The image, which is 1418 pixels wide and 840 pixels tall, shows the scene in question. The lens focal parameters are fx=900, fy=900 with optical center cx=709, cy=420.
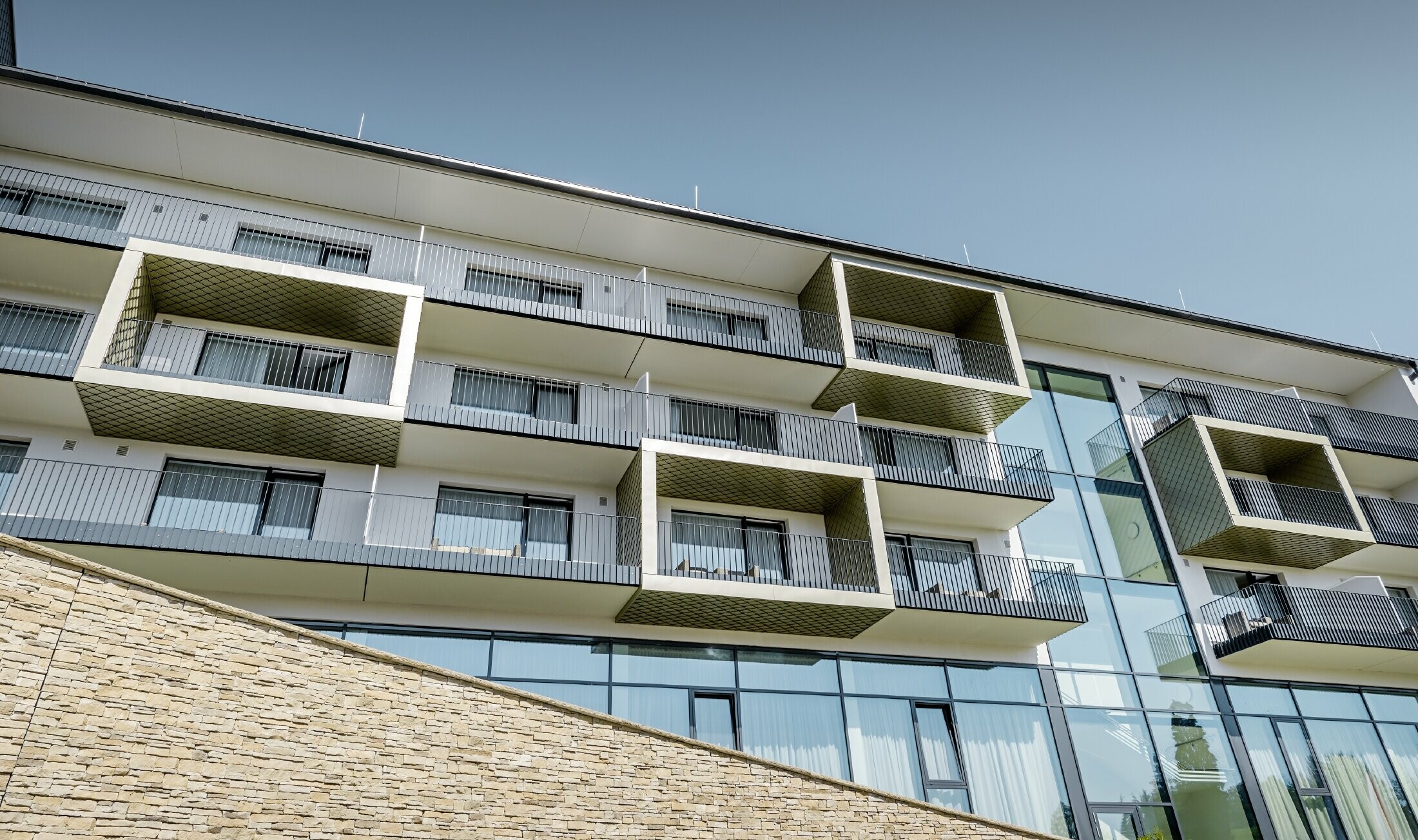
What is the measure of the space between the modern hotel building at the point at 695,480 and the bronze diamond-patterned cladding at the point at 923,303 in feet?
0.34

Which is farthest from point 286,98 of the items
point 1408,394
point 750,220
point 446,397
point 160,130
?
point 1408,394

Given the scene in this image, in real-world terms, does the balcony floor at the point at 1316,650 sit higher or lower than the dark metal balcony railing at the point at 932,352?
lower

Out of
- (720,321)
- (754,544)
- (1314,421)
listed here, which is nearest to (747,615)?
(754,544)

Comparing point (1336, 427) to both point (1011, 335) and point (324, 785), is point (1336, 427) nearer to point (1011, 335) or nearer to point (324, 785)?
point (1011, 335)

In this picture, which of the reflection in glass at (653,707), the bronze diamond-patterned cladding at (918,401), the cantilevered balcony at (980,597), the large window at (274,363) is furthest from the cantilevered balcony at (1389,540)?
the large window at (274,363)

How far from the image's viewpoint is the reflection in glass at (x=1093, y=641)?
18.1 metres

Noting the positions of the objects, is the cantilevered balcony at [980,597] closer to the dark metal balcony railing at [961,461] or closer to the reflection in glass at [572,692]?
the dark metal balcony railing at [961,461]

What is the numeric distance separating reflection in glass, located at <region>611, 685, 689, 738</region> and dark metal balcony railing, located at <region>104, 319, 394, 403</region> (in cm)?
639

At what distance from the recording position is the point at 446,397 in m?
16.9

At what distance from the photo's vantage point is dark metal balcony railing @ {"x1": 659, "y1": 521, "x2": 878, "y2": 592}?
16.5 meters

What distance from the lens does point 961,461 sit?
19.8 metres

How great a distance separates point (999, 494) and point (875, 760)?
5.99 m

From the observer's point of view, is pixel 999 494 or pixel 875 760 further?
pixel 999 494

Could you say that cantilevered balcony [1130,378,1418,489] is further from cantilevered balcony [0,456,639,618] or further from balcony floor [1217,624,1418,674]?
cantilevered balcony [0,456,639,618]
